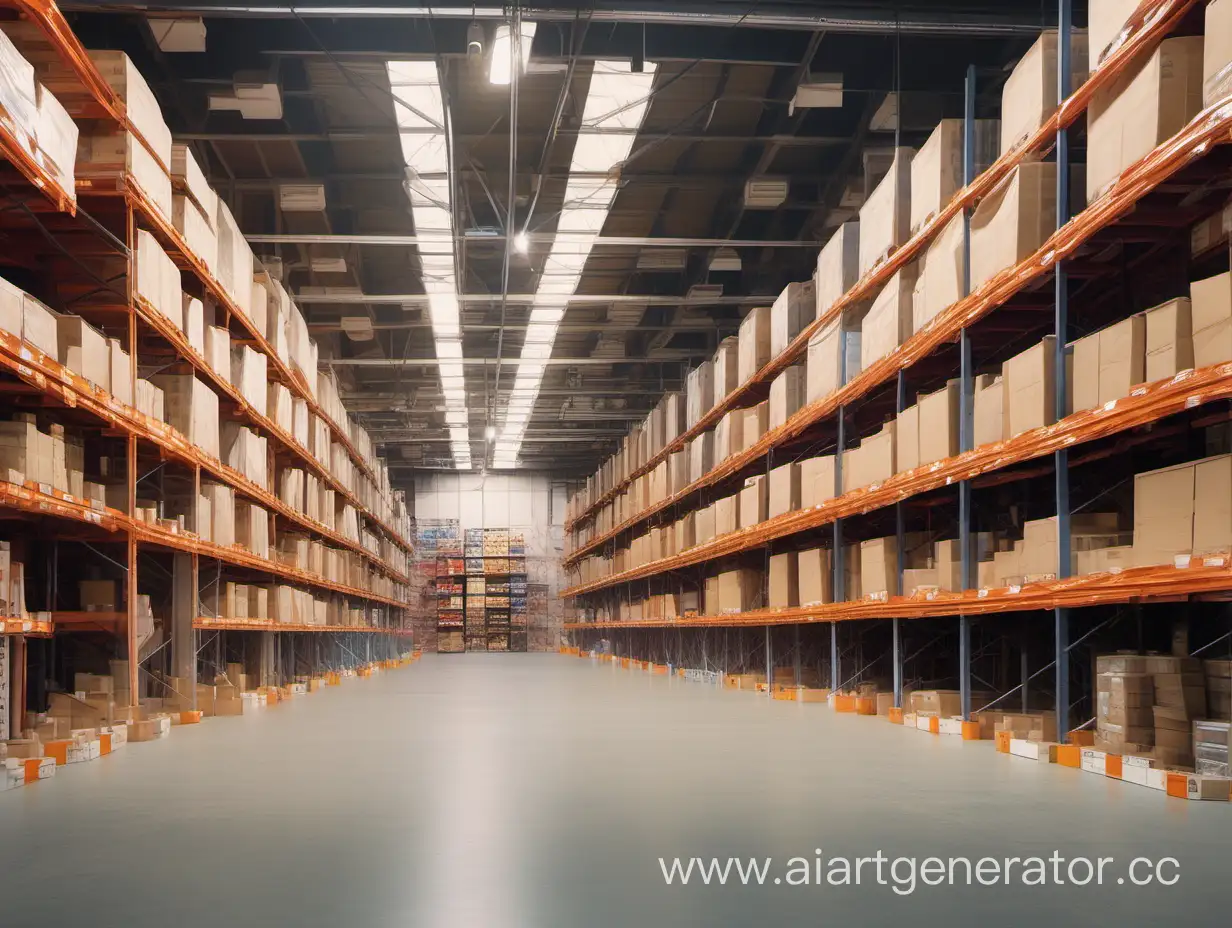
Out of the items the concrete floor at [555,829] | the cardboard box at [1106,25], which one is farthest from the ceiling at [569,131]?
the concrete floor at [555,829]

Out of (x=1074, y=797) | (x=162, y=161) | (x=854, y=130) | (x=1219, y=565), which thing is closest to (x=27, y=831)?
(x=1074, y=797)

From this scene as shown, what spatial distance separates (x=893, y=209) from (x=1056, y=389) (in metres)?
3.02

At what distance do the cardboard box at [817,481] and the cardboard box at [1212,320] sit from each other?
5.51 meters

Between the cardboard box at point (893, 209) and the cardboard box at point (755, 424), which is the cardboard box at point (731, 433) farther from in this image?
the cardboard box at point (893, 209)

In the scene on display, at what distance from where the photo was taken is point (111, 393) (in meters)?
7.57

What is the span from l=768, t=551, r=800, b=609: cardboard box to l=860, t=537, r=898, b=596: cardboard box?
205cm

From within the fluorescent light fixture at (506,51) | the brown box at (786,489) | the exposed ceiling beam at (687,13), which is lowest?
the brown box at (786,489)

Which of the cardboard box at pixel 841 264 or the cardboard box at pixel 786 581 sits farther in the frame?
the cardboard box at pixel 786 581

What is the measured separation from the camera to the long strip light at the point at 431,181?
964cm

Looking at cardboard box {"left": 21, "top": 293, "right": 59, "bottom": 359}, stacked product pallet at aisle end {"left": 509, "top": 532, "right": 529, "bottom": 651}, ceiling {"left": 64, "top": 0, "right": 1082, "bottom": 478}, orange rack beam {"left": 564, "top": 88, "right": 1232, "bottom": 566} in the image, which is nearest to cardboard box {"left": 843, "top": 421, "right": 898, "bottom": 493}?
orange rack beam {"left": 564, "top": 88, "right": 1232, "bottom": 566}

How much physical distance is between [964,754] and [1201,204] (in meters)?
3.29

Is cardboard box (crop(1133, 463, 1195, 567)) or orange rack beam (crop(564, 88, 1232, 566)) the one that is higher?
orange rack beam (crop(564, 88, 1232, 566))

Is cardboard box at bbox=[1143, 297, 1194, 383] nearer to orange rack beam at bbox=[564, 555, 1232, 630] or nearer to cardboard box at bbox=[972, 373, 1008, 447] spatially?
orange rack beam at bbox=[564, 555, 1232, 630]

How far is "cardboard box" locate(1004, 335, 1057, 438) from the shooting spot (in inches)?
264
